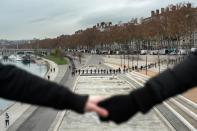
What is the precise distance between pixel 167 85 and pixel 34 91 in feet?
1.89

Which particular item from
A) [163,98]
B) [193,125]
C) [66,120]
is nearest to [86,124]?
[66,120]

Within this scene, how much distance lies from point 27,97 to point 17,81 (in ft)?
0.28

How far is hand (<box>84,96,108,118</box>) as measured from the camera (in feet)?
7.36

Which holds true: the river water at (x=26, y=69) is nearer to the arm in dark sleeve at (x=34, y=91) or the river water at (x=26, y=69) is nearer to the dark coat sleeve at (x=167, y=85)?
the arm in dark sleeve at (x=34, y=91)

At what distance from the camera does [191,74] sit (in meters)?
2.28

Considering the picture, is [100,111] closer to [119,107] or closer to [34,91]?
[119,107]

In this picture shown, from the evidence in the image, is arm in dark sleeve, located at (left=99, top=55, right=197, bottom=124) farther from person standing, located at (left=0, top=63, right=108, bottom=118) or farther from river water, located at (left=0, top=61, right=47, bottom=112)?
river water, located at (left=0, top=61, right=47, bottom=112)

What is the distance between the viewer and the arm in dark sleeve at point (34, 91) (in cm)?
219

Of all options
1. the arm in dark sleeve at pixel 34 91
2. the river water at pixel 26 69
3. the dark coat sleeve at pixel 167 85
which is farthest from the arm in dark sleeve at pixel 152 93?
the river water at pixel 26 69

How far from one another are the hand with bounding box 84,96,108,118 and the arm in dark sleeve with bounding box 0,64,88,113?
0.03 meters

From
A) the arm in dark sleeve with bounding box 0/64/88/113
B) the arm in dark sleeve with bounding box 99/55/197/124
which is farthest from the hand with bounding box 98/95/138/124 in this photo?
the arm in dark sleeve with bounding box 0/64/88/113

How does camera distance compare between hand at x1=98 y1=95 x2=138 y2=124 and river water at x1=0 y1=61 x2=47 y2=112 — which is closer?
hand at x1=98 y1=95 x2=138 y2=124

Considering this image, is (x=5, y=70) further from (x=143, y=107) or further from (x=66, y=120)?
(x=66, y=120)

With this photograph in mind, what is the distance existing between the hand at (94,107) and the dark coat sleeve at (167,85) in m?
0.15
